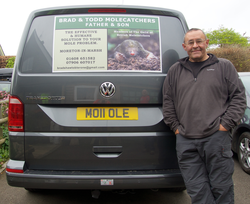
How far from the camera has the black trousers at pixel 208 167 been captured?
6.16 ft

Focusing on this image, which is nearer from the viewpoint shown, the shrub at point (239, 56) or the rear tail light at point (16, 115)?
the rear tail light at point (16, 115)

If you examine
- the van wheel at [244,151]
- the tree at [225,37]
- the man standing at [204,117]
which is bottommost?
the van wheel at [244,151]

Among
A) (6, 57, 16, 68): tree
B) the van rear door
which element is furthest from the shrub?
(6, 57, 16, 68): tree

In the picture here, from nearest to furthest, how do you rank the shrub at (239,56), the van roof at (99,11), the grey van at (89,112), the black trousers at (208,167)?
the black trousers at (208,167) < the grey van at (89,112) < the van roof at (99,11) < the shrub at (239,56)

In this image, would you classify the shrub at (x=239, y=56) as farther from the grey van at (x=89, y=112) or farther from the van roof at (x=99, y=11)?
the grey van at (x=89, y=112)

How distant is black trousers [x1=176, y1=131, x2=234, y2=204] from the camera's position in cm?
188

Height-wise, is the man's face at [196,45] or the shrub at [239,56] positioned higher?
the shrub at [239,56]

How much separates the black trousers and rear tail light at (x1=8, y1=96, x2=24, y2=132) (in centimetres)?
144

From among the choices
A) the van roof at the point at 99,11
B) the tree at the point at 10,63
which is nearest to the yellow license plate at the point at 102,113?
the van roof at the point at 99,11

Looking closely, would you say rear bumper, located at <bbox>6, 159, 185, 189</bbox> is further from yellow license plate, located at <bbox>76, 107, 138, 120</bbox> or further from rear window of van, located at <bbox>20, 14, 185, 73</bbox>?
rear window of van, located at <bbox>20, 14, 185, 73</bbox>

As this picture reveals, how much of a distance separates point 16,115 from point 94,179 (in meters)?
0.93

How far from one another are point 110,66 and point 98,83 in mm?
199

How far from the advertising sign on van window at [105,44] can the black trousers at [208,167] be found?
2.53ft

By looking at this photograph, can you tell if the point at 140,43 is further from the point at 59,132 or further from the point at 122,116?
the point at 59,132
